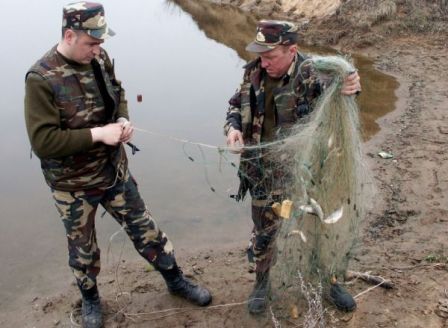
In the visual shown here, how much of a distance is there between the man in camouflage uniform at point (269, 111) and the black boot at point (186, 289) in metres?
0.62

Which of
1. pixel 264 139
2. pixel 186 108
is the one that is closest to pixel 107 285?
pixel 264 139

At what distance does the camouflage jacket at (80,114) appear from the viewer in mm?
3051

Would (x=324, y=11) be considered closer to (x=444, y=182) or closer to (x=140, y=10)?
(x=140, y=10)

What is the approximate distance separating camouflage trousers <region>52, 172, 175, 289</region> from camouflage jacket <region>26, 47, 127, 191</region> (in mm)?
97

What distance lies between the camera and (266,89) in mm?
3273

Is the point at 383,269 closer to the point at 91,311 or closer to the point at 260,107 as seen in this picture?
the point at 260,107

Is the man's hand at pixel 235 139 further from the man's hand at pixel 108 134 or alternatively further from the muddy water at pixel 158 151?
the man's hand at pixel 108 134

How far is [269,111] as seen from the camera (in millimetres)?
3316

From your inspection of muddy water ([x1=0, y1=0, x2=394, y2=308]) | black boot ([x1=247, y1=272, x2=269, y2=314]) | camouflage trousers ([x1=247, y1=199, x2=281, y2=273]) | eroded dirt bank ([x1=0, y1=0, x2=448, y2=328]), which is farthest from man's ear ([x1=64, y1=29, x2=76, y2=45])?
eroded dirt bank ([x1=0, y1=0, x2=448, y2=328])

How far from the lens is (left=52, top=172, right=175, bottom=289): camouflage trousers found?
11.1 feet

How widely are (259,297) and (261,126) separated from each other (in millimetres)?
1371

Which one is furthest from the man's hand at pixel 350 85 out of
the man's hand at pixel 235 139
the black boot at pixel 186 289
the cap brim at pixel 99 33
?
the black boot at pixel 186 289

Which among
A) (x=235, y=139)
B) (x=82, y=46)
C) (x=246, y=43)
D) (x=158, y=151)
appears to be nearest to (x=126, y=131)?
(x=82, y=46)

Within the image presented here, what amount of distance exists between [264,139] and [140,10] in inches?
746
